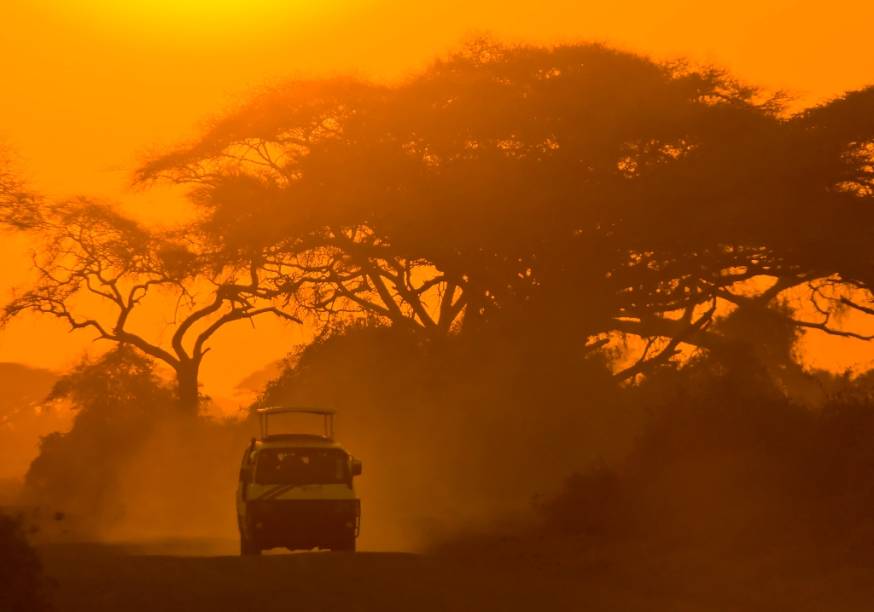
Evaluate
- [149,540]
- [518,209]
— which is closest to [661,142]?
[518,209]

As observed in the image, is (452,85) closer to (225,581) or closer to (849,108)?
(849,108)

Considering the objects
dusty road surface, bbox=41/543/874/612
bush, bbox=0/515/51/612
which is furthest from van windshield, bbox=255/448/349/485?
bush, bbox=0/515/51/612

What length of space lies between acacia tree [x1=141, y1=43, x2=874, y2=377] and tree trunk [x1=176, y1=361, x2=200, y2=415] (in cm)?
790

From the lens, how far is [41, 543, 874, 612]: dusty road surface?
20.1 m

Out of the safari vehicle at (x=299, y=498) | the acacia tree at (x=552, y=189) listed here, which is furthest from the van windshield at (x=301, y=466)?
the acacia tree at (x=552, y=189)

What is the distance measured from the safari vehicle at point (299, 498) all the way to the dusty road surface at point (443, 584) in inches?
84.2

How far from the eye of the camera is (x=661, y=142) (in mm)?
47719

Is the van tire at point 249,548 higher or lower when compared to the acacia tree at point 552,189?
lower

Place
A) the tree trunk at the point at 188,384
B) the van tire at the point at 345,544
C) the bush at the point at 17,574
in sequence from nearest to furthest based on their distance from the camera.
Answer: the bush at the point at 17,574 < the van tire at the point at 345,544 < the tree trunk at the point at 188,384

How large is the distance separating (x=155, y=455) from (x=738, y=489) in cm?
2988

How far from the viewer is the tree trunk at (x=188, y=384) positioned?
60531mm

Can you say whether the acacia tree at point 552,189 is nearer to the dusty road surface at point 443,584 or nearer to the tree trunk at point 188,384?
the tree trunk at point 188,384

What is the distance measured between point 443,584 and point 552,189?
26017 mm

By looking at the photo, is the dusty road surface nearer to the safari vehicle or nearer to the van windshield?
the safari vehicle
